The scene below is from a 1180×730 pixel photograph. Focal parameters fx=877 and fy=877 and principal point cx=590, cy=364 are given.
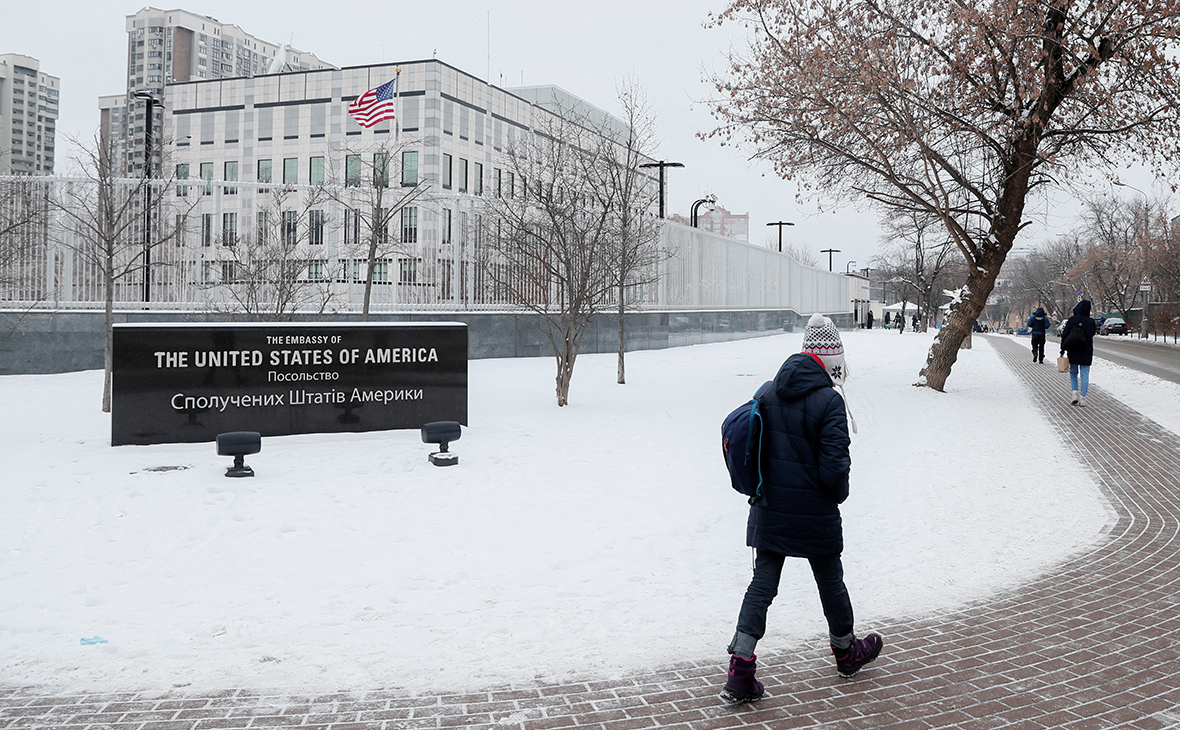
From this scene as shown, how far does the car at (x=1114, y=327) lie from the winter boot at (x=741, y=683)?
68467 millimetres

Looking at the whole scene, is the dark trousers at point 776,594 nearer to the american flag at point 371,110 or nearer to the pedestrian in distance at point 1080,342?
the pedestrian in distance at point 1080,342

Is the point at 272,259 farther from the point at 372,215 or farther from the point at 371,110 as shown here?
the point at 371,110

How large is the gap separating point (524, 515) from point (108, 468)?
396 centimetres

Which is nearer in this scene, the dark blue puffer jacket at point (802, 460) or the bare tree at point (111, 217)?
the dark blue puffer jacket at point (802, 460)

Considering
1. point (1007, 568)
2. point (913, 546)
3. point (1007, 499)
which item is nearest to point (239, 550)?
point (913, 546)

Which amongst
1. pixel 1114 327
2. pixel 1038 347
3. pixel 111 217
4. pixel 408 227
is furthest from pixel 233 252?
pixel 1114 327

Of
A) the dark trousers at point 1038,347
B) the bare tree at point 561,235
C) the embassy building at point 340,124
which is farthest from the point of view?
the embassy building at point 340,124

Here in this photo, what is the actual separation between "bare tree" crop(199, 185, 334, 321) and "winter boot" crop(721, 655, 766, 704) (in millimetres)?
14137

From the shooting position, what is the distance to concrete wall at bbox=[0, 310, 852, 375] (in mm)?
16219

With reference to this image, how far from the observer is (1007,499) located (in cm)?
843

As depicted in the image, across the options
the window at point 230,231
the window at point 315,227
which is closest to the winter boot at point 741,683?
the window at point 230,231

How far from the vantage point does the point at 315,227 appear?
62.5 feet

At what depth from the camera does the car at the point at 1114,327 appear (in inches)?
2460

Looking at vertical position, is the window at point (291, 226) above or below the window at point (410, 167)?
below
